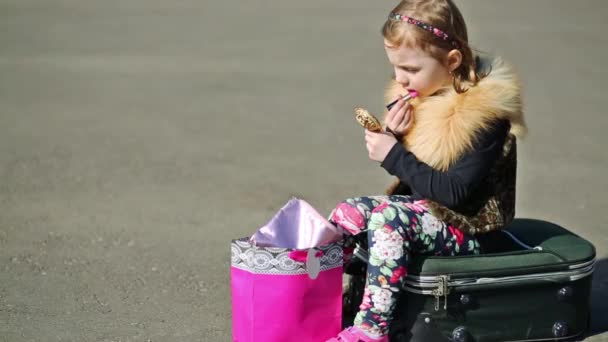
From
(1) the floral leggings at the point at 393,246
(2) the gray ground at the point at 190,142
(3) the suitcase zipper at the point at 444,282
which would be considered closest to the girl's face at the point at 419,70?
(1) the floral leggings at the point at 393,246

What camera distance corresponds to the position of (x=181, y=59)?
8742 mm

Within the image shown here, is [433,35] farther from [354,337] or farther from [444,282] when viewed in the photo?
[354,337]

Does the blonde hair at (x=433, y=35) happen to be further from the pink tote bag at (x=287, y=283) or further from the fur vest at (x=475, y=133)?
the pink tote bag at (x=287, y=283)

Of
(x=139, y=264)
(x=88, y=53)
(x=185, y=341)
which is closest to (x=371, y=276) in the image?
(x=185, y=341)

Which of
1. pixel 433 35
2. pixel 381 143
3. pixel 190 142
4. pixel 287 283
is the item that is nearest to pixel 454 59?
pixel 433 35

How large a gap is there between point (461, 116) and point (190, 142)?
10.9 feet

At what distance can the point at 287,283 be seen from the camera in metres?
3.16

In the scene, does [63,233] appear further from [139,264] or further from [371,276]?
[371,276]

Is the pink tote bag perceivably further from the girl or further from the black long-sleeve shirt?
the black long-sleeve shirt

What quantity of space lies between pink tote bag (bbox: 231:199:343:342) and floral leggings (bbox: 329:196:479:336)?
0.41 ft

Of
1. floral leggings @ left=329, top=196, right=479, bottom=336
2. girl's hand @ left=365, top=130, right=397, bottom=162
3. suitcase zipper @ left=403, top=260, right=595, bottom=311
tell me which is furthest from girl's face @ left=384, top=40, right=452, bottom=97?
suitcase zipper @ left=403, top=260, right=595, bottom=311

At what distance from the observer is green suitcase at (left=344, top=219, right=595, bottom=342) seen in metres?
3.28

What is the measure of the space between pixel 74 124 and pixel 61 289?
9.37 ft

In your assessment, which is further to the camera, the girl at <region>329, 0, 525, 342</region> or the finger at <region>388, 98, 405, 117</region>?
the finger at <region>388, 98, 405, 117</region>
